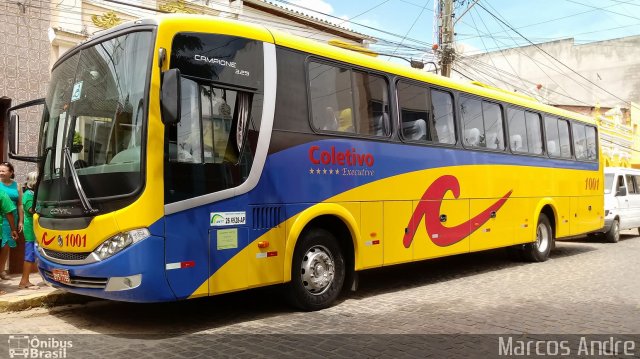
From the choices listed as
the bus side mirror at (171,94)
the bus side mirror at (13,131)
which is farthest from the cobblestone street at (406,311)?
the bus side mirror at (171,94)

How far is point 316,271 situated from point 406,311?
1.24 meters

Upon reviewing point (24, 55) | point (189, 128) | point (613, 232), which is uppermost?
point (24, 55)

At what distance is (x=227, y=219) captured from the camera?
5918 millimetres

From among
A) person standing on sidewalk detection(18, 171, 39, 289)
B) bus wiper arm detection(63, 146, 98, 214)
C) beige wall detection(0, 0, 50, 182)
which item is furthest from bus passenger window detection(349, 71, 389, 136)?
beige wall detection(0, 0, 50, 182)

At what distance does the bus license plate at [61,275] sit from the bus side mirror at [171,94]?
2008 millimetres

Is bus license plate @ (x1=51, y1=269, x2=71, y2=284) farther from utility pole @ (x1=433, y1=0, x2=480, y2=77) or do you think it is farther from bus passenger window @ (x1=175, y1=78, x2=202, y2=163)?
utility pole @ (x1=433, y1=0, x2=480, y2=77)

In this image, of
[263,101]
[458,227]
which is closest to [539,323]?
[458,227]

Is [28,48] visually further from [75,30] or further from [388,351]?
[388,351]

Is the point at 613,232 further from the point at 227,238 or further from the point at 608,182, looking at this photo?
the point at 227,238

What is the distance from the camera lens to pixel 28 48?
39.4 ft

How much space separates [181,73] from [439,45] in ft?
43.5

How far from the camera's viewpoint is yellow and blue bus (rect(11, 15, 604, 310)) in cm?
539

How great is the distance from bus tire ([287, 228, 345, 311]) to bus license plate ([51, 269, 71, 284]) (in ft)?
8.04

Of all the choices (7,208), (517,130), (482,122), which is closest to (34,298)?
(7,208)
